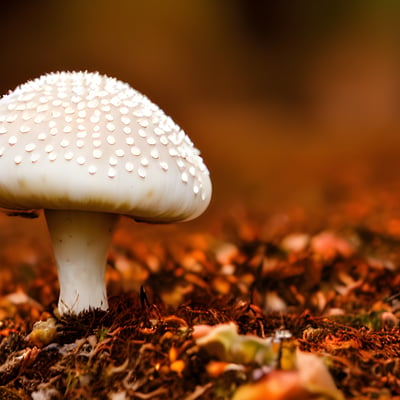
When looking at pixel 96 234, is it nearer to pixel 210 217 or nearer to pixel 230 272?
pixel 230 272

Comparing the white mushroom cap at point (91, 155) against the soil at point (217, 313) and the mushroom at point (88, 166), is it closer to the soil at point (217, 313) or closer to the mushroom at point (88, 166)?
the mushroom at point (88, 166)

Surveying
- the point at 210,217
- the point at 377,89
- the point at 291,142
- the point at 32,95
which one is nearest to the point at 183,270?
the point at 32,95

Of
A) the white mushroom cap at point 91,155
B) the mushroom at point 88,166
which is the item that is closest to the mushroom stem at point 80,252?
the mushroom at point 88,166

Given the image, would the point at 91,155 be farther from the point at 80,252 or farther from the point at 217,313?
the point at 217,313

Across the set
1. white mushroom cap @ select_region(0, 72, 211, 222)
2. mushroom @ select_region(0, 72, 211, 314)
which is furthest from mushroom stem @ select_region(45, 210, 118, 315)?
white mushroom cap @ select_region(0, 72, 211, 222)

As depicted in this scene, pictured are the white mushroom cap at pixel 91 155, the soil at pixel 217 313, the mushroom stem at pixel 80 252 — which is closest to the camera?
the soil at pixel 217 313

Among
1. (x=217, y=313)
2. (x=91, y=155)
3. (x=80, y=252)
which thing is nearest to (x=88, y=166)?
(x=91, y=155)

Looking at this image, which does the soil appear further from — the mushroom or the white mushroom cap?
the white mushroom cap
